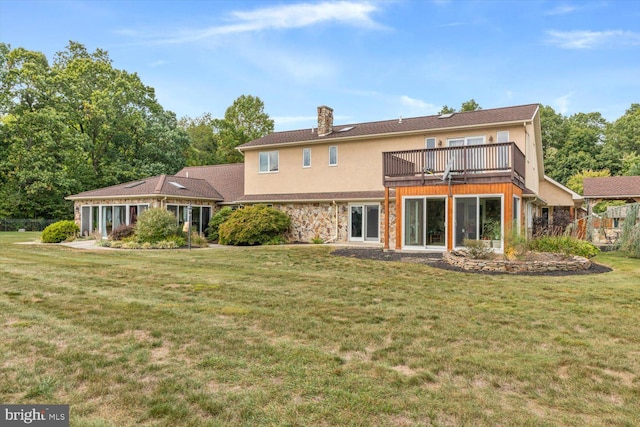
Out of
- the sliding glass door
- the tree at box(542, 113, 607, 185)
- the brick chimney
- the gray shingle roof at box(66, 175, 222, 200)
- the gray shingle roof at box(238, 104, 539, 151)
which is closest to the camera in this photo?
the sliding glass door

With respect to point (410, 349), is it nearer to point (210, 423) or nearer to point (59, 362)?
point (210, 423)

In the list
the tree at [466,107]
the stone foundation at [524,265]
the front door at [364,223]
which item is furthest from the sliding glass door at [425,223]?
the tree at [466,107]

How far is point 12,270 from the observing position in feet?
33.4

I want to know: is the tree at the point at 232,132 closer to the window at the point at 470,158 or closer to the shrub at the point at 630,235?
the window at the point at 470,158

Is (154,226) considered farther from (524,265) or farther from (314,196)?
(524,265)

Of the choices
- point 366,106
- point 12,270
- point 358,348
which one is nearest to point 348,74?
point 366,106

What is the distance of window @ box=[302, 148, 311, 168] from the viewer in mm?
21516

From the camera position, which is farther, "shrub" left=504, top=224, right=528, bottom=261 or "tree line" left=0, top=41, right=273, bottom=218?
"tree line" left=0, top=41, right=273, bottom=218

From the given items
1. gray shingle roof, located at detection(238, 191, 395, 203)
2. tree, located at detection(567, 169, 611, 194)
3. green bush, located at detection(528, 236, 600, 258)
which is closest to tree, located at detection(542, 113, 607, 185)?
tree, located at detection(567, 169, 611, 194)

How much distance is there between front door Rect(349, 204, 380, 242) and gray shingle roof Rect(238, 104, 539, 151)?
348 cm

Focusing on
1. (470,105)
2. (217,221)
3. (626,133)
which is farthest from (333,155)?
(626,133)

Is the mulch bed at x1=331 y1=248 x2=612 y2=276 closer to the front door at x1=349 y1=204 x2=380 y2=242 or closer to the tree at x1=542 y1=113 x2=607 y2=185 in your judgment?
the front door at x1=349 y1=204 x2=380 y2=242

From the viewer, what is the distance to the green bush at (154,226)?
18.2 metres

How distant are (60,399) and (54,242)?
20892mm
